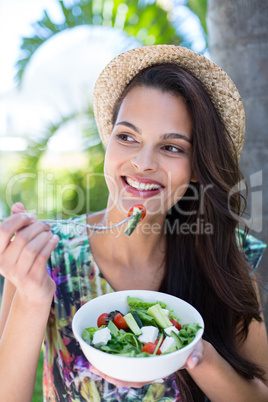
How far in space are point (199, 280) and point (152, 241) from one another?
1.03ft

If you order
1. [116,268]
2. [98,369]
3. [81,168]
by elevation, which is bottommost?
[98,369]

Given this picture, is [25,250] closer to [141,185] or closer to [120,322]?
[120,322]

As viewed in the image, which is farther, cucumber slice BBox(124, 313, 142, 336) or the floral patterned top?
the floral patterned top

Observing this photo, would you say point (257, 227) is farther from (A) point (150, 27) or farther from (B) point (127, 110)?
(A) point (150, 27)

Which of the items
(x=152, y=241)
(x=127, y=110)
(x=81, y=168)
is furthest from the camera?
(x=81, y=168)

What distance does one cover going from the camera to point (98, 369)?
44.0 inches

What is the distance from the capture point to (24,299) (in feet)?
4.36

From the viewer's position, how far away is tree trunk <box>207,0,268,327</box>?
7.54 ft

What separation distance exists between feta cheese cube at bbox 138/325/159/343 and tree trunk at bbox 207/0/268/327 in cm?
126

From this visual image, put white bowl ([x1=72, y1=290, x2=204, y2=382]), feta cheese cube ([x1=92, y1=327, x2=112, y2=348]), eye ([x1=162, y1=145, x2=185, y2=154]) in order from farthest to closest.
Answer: eye ([x1=162, y1=145, x2=185, y2=154]) → feta cheese cube ([x1=92, y1=327, x2=112, y2=348]) → white bowl ([x1=72, y1=290, x2=204, y2=382])

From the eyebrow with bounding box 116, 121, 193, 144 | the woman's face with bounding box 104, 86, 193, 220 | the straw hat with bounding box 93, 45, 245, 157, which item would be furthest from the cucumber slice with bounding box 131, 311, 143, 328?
the straw hat with bounding box 93, 45, 245, 157

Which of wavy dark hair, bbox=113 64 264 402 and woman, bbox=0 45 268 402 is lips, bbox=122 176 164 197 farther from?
wavy dark hair, bbox=113 64 264 402

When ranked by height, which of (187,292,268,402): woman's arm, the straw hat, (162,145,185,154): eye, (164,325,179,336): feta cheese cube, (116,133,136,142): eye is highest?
the straw hat

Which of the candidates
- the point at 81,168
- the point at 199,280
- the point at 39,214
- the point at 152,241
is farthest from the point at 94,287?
the point at 39,214
